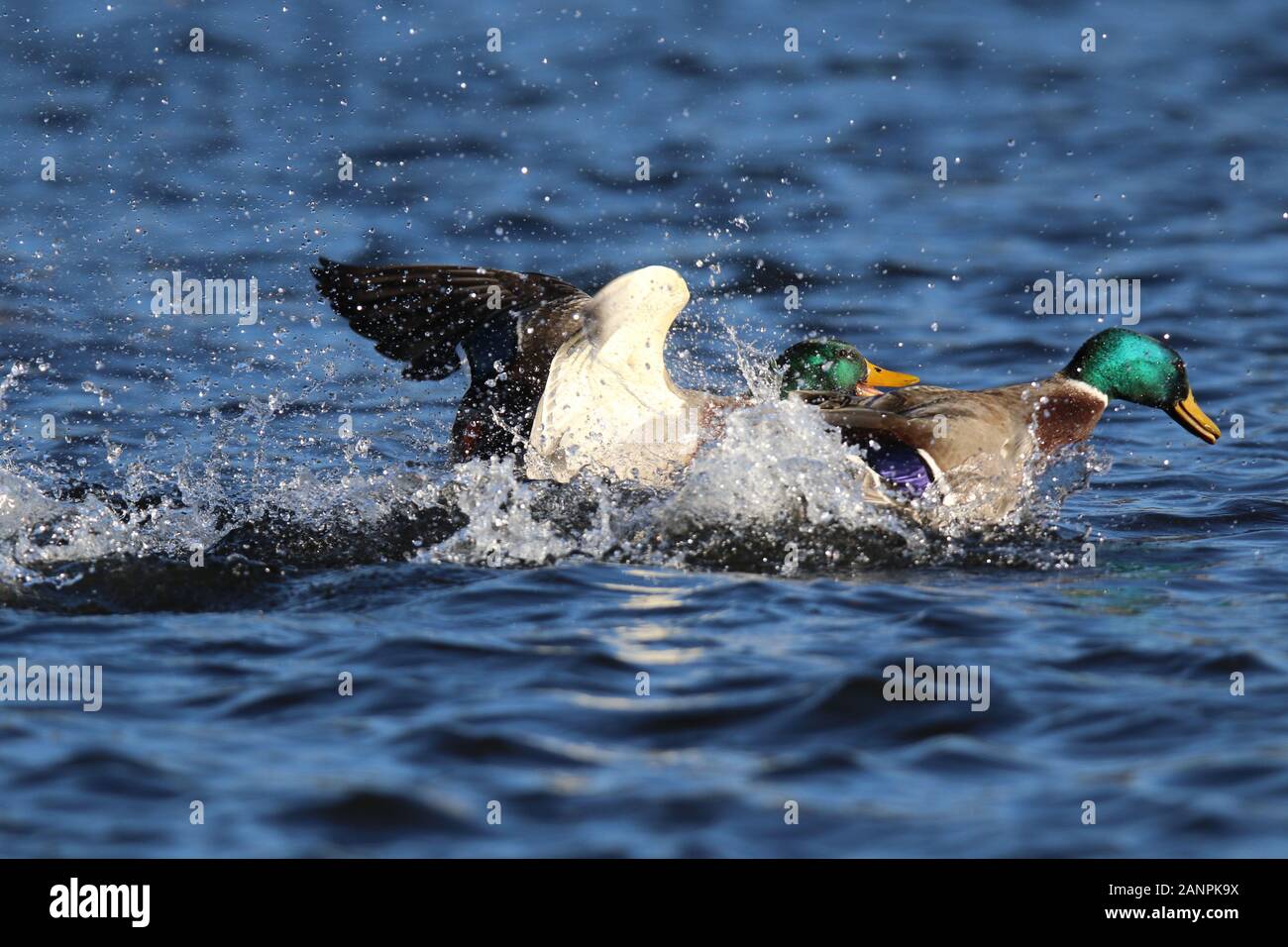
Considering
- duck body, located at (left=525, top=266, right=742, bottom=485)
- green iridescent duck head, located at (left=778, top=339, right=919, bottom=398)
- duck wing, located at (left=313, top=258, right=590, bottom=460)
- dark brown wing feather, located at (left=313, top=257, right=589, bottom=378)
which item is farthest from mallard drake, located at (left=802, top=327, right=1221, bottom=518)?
dark brown wing feather, located at (left=313, top=257, right=589, bottom=378)

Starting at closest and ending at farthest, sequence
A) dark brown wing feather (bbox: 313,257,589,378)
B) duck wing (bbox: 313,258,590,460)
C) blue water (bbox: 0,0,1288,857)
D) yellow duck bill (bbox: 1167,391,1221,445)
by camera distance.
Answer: blue water (bbox: 0,0,1288,857)
duck wing (bbox: 313,258,590,460)
dark brown wing feather (bbox: 313,257,589,378)
yellow duck bill (bbox: 1167,391,1221,445)

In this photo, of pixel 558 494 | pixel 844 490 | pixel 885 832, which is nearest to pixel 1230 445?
pixel 844 490

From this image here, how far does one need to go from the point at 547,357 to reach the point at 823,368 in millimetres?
1683

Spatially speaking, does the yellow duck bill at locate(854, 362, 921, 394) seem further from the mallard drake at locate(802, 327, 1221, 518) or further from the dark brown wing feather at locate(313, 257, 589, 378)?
the dark brown wing feather at locate(313, 257, 589, 378)

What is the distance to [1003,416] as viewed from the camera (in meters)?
7.23

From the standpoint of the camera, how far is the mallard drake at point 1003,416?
22.2ft

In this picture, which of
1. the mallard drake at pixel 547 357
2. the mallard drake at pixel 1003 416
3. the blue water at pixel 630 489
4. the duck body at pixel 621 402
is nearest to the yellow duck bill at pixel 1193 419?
the mallard drake at pixel 1003 416

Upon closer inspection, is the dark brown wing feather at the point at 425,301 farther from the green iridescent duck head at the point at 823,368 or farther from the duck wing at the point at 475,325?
the green iridescent duck head at the point at 823,368

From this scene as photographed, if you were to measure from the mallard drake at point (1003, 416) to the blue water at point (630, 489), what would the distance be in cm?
22

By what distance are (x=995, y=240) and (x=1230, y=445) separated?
3757 millimetres

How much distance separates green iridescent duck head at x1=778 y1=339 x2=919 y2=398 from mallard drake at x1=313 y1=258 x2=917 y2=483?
0.78 m

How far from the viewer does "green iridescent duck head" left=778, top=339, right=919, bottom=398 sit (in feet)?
26.3

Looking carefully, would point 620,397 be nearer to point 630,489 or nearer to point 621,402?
point 621,402

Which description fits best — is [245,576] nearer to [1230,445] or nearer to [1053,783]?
[1053,783]
